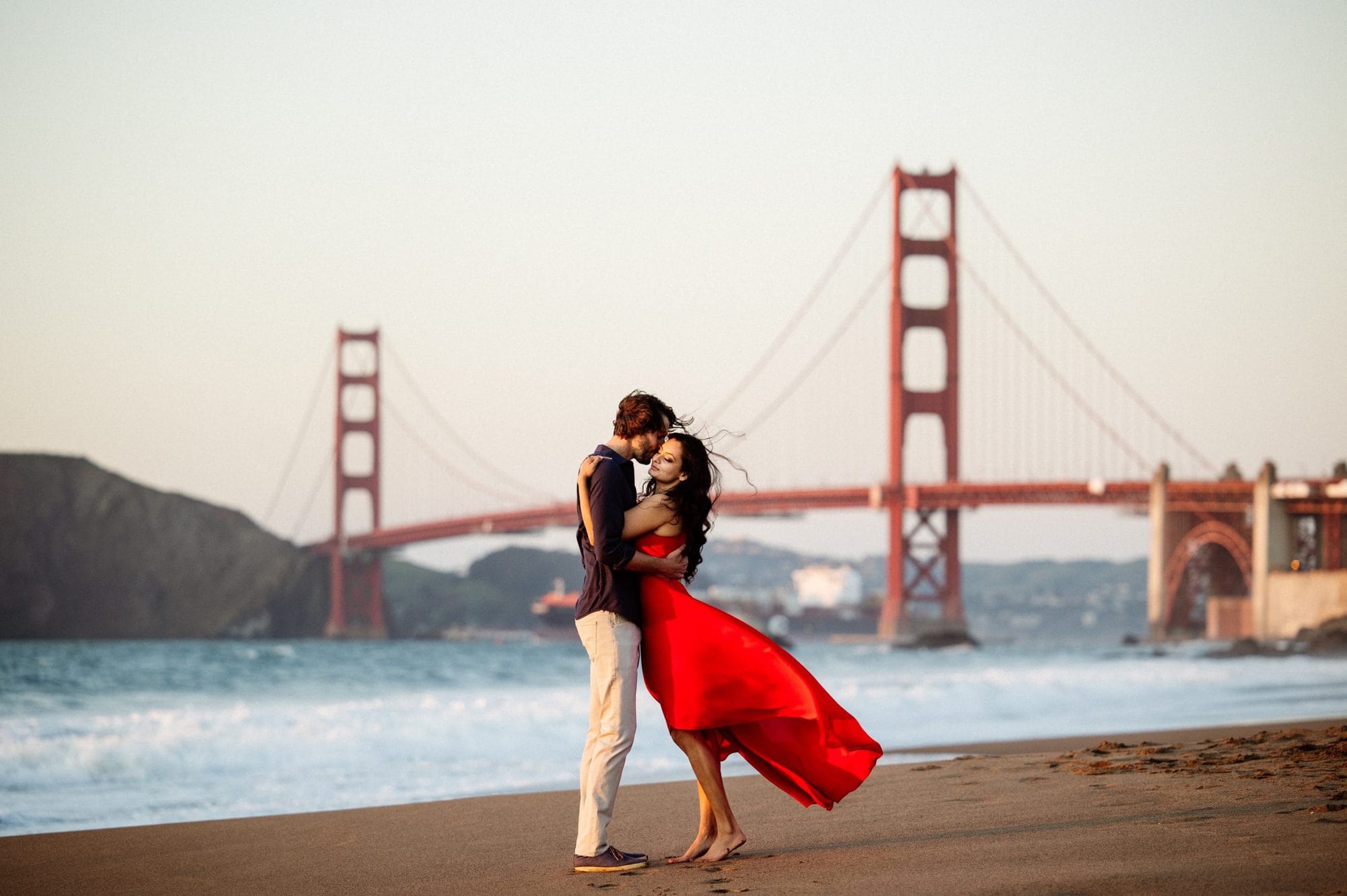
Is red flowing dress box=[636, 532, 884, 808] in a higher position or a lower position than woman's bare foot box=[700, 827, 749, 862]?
higher

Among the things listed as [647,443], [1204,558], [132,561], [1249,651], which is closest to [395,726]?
[647,443]

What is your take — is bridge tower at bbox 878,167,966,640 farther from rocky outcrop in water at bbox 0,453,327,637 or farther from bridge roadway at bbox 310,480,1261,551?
rocky outcrop in water at bbox 0,453,327,637

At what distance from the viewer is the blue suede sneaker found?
4.19 meters

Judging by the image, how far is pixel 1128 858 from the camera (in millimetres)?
3867

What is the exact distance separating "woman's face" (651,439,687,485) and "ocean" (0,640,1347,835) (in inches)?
113

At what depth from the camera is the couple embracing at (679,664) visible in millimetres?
4258

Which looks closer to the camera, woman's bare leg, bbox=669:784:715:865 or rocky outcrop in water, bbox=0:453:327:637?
woman's bare leg, bbox=669:784:715:865

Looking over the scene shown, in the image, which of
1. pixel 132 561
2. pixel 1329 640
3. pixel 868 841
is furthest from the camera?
pixel 132 561

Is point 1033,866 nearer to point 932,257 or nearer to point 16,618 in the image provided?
point 932,257

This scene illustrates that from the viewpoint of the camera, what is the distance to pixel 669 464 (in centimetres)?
430

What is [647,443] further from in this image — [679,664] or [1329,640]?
[1329,640]

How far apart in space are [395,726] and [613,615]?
7095mm

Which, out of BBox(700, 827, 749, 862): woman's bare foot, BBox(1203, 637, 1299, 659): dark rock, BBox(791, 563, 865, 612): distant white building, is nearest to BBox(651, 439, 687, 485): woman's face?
BBox(700, 827, 749, 862): woman's bare foot

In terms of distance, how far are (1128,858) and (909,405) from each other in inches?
1499
